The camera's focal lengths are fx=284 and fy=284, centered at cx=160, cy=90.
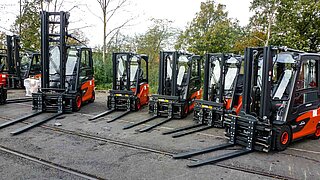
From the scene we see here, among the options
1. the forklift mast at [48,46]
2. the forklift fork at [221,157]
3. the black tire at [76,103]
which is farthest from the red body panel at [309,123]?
the forklift mast at [48,46]

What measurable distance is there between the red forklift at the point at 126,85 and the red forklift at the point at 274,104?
14.9 feet

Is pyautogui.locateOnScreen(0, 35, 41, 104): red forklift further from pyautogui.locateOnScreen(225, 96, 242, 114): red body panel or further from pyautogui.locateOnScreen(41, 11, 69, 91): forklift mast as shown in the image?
pyautogui.locateOnScreen(225, 96, 242, 114): red body panel

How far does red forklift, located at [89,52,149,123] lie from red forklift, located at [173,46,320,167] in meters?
4.55

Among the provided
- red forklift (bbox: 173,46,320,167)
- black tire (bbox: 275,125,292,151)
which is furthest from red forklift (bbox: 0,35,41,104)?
black tire (bbox: 275,125,292,151)

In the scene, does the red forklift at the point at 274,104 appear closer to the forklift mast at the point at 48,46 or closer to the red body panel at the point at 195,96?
the red body panel at the point at 195,96

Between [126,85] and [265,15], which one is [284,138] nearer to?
[126,85]

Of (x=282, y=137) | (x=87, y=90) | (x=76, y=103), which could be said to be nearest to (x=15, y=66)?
(x=87, y=90)

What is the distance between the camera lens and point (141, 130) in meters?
7.60

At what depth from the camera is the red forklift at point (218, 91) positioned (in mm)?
7965

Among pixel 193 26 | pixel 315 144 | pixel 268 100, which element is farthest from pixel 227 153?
pixel 193 26

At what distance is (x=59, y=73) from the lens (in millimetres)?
10070

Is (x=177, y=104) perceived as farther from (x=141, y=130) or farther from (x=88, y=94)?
(x=88, y=94)

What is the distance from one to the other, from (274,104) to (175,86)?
3.70 m

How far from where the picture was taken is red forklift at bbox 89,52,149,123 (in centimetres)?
1039
